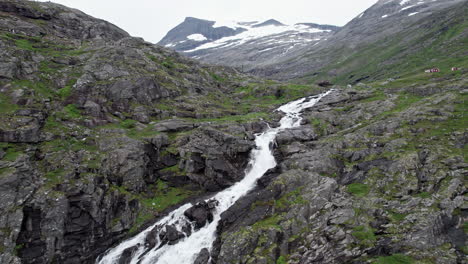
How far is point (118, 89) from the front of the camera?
165ft

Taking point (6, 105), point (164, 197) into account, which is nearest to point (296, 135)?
point (164, 197)

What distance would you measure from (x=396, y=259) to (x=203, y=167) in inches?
1040

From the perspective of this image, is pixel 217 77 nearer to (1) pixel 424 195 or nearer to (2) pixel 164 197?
(2) pixel 164 197

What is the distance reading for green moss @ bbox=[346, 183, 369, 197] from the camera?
28.5 metres

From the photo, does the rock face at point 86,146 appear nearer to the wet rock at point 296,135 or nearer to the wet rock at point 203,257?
the wet rock at point 203,257

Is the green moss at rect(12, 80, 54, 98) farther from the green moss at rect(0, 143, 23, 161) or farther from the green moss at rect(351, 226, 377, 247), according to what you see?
the green moss at rect(351, 226, 377, 247)

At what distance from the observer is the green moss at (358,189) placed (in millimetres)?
28523

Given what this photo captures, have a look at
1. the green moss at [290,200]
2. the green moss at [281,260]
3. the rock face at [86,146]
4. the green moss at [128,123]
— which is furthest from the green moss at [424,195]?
the green moss at [128,123]

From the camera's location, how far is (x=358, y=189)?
96.3ft

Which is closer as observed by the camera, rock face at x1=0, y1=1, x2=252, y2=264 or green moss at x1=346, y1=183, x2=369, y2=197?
rock face at x1=0, y1=1, x2=252, y2=264

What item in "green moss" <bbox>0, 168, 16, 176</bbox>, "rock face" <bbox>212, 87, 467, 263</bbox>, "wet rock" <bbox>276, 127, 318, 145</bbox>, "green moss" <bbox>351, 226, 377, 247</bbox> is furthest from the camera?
"wet rock" <bbox>276, 127, 318, 145</bbox>

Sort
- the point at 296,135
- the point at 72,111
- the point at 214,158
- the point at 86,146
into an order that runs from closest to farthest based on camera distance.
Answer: the point at 86,146 < the point at 214,158 < the point at 72,111 < the point at 296,135

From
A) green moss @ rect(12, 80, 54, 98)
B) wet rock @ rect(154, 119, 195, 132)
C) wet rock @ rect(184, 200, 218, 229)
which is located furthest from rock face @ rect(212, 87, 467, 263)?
green moss @ rect(12, 80, 54, 98)

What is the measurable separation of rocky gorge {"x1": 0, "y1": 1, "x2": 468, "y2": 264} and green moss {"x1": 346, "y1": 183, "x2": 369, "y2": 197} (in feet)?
0.68
